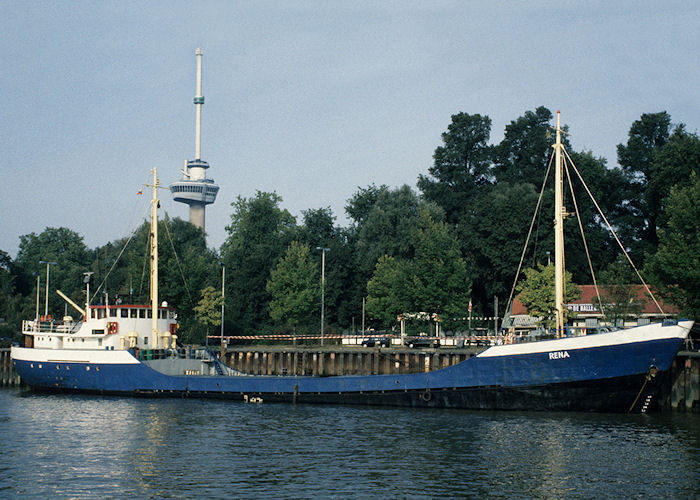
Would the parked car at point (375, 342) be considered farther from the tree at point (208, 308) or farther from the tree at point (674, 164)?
Result: the tree at point (674, 164)

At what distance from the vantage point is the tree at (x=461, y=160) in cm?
10594

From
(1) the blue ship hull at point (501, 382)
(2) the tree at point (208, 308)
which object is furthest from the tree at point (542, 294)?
(2) the tree at point (208, 308)

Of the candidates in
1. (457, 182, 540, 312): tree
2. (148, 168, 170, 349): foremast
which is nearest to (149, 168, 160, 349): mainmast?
(148, 168, 170, 349): foremast

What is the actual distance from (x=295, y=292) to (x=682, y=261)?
41.8 m

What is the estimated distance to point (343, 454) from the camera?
29.5 metres

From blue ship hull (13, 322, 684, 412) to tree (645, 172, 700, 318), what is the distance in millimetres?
13707

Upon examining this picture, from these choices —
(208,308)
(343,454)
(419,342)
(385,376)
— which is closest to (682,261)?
(385,376)

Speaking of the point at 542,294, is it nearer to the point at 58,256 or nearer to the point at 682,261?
the point at 682,261

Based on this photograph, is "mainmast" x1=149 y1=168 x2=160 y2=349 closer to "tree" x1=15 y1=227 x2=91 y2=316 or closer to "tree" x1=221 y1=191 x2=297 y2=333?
"tree" x1=221 y1=191 x2=297 y2=333

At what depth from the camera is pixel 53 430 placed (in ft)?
116

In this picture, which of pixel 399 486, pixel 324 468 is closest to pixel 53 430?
pixel 324 468

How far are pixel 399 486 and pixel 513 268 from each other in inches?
2541

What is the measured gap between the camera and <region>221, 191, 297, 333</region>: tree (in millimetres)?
91062

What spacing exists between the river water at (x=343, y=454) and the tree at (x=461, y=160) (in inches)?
2666
